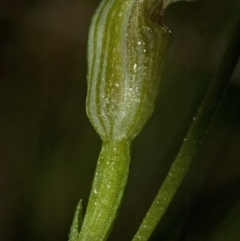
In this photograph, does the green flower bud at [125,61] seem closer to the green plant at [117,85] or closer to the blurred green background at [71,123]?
the green plant at [117,85]

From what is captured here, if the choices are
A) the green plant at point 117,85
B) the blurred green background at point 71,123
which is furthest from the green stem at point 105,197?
the blurred green background at point 71,123

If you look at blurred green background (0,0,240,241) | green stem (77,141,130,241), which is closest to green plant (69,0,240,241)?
green stem (77,141,130,241)

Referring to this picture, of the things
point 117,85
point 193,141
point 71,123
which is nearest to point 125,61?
point 117,85

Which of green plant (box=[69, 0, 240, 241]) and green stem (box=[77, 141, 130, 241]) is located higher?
green plant (box=[69, 0, 240, 241])

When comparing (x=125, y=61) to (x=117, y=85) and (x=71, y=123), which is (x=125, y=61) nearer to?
(x=117, y=85)

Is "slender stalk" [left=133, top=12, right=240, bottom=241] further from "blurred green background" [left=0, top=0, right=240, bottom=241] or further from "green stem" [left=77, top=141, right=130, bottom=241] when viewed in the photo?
"blurred green background" [left=0, top=0, right=240, bottom=241]
